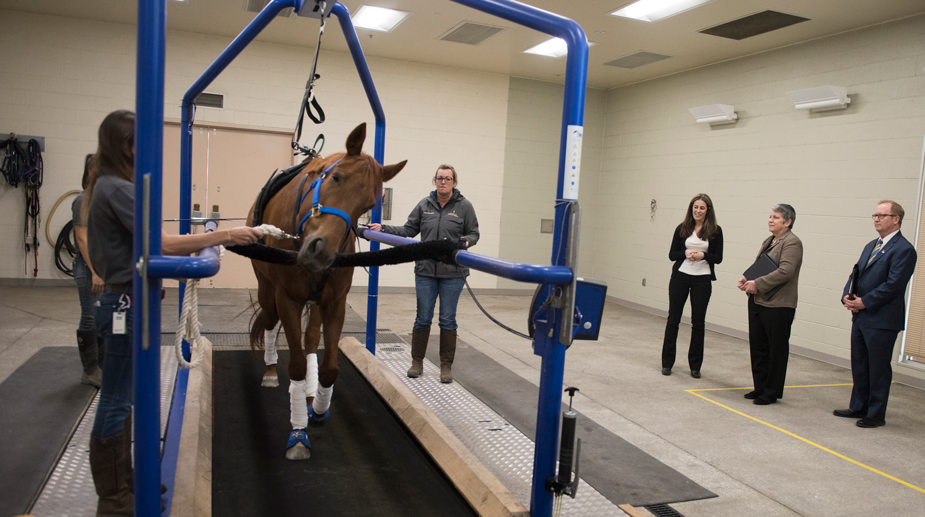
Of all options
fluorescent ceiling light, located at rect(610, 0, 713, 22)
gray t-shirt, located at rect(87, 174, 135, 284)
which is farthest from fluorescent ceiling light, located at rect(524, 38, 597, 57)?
gray t-shirt, located at rect(87, 174, 135, 284)

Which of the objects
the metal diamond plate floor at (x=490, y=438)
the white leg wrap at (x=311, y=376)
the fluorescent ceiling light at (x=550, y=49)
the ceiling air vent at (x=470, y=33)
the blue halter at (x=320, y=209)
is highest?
the fluorescent ceiling light at (x=550, y=49)

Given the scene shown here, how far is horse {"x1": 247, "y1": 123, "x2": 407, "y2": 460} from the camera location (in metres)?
2.20

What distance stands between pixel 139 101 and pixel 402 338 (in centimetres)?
438

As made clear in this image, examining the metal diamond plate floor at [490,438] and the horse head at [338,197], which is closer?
the horse head at [338,197]

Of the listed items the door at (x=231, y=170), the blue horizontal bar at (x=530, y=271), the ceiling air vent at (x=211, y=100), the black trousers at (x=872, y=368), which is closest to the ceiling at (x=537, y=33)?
the ceiling air vent at (x=211, y=100)

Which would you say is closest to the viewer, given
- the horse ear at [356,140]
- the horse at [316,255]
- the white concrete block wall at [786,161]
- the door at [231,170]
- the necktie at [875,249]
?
the horse at [316,255]

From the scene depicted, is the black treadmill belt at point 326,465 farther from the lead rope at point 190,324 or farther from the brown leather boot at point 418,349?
the brown leather boot at point 418,349

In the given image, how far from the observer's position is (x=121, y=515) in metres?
2.06

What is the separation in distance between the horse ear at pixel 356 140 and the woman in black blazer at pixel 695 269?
346 centimetres

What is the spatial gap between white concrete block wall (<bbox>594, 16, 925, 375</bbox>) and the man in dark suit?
5.36 feet

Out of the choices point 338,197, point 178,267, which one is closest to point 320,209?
point 338,197

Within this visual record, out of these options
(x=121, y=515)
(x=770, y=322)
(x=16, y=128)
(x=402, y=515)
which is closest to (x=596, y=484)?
(x=402, y=515)

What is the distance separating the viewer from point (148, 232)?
1.54 meters

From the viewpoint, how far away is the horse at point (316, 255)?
2.20 m
